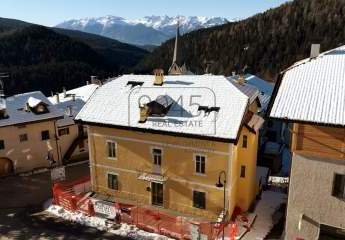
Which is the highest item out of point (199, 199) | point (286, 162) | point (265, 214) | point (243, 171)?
point (243, 171)

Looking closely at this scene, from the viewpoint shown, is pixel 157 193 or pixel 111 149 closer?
pixel 157 193

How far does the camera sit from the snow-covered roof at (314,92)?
17.0 m

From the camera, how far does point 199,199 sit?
25.7 m

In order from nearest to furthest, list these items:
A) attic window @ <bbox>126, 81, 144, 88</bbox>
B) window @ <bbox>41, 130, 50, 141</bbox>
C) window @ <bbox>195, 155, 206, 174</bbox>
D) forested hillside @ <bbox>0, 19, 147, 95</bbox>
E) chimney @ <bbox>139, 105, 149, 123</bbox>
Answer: window @ <bbox>195, 155, 206, 174</bbox> → chimney @ <bbox>139, 105, 149, 123</bbox> → attic window @ <bbox>126, 81, 144, 88</bbox> → window @ <bbox>41, 130, 50, 141</bbox> → forested hillside @ <bbox>0, 19, 147, 95</bbox>

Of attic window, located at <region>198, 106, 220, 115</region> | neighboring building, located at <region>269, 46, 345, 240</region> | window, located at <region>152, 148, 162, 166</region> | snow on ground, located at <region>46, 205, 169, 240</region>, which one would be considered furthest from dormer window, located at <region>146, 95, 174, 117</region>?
neighboring building, located at <region>269, 46, 345, 240</region>

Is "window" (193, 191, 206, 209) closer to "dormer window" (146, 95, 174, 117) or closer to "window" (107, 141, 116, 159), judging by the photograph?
"dormer window" (146, 95, 174, 117)

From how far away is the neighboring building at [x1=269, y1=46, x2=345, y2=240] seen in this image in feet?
56.6

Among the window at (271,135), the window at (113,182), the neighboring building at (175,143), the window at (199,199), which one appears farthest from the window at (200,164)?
the window at (271,135)

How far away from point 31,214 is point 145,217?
30.7 feet

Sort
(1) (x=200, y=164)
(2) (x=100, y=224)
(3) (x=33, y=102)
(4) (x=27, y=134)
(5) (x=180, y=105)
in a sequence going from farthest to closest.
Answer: (3) (x=33, y=102)
(4) (x=27, y=134)
(5) (x=180, y=105)
(2) (x=100, y=224)
(1) (x=200, y=164)

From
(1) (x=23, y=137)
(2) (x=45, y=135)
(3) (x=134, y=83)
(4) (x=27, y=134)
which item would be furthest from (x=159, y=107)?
(1) (x=23, y=137)

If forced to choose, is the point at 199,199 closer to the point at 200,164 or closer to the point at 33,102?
the point at 200,164

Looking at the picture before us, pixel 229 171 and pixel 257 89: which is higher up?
pixel 257 89

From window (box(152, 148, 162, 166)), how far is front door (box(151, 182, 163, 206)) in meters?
1.76
